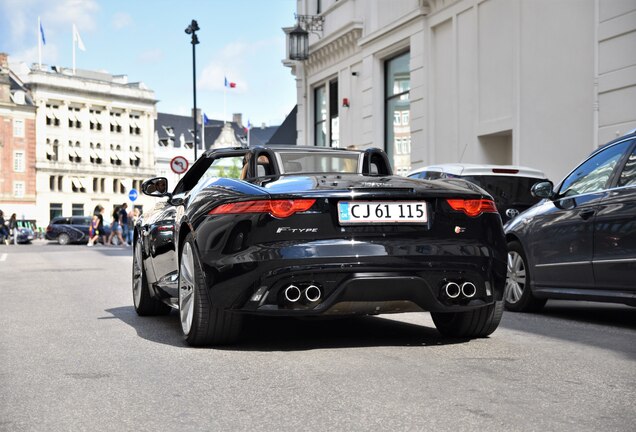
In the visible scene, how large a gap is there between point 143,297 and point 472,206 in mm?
3492

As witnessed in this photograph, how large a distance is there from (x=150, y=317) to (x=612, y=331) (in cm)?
385

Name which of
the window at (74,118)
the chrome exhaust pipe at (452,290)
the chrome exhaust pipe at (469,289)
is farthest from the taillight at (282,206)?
the window at (74,118)

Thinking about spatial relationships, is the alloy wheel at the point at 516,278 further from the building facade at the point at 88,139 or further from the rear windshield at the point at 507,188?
the building facade at the point at 88,139

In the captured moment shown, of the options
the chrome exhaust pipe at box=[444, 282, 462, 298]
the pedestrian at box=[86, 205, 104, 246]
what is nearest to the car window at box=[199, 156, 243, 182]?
the chrome exhaust pipe at box=[444, 282, 462, 298]

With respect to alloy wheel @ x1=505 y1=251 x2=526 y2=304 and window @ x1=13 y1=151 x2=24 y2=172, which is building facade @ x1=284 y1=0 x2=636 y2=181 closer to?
alloy wheel @ x1=505 y1=251 x2=526 y2=304

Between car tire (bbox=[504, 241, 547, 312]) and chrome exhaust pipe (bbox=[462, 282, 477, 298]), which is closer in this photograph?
chrome exhaust pipe (bbox=[462, 282, 477, 298])

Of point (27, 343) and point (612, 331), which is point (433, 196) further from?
point (27, 343)

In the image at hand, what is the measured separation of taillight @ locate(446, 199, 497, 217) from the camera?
6027mm

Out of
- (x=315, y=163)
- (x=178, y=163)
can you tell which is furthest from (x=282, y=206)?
(x=178, y=163)

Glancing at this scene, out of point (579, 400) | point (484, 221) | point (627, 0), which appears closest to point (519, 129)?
point (627, 0)

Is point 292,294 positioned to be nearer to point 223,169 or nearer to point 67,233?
point 67,233

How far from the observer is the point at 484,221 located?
20.1 ft

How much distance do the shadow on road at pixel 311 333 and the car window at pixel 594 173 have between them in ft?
6.60

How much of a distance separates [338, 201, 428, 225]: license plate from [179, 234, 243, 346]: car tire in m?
0.95
